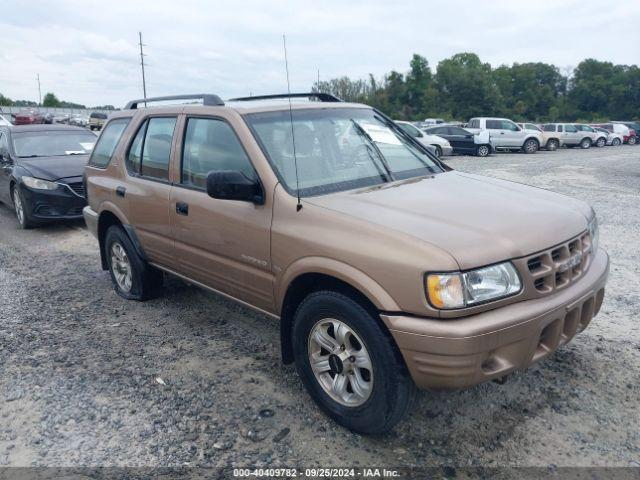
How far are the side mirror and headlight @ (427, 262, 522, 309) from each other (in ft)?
4.21

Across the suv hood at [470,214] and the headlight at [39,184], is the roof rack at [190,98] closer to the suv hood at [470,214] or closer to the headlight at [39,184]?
the suv hood at [470,214]

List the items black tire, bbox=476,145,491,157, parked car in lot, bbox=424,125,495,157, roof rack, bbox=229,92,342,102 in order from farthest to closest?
black tire, bbox=476,145,491,157 → parked car in lot, bbox=424,125,495,157 → roof rack, bbox=229,92,342,102

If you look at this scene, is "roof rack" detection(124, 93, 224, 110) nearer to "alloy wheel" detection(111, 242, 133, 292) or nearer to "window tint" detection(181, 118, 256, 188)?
"window tint" detection(181, 118, 256, 188)

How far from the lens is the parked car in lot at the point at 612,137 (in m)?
33.5

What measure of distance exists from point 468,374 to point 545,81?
296 feet

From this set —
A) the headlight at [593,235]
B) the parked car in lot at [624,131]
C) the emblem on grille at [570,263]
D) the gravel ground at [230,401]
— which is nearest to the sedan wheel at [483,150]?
the parked car in lot at [624,131]

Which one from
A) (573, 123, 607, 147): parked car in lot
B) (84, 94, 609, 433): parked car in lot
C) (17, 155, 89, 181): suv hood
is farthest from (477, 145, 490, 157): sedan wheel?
(84, 94, 609, 433): parked car in lot

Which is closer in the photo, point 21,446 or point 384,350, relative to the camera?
point 384,350

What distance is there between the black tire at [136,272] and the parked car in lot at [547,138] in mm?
26113

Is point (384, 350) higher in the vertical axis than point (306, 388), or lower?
higher

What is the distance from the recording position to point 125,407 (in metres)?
3.34

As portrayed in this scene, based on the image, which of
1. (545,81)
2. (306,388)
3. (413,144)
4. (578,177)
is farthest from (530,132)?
(545,81)

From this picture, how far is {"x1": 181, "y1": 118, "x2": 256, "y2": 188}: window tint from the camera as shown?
3596 millimetres

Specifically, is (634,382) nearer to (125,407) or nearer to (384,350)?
(384,350)
